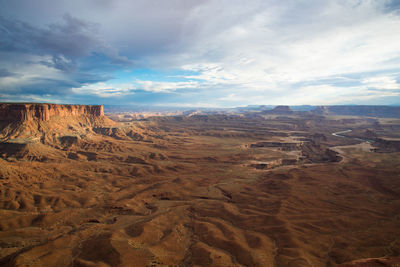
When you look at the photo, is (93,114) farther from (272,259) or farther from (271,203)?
(272,259)

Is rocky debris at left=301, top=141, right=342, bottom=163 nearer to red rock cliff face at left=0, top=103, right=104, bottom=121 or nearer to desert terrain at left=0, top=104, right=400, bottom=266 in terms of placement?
desert terrain at left=0, top=104, right=400, bottom=266

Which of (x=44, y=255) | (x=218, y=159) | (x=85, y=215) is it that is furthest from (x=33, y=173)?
(x=218, y=159)

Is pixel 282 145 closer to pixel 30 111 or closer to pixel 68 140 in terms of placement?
pixel 68 140

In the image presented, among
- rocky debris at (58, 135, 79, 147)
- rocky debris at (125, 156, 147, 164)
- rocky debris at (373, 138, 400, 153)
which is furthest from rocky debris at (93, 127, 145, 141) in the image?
rocky debris at (373, 138, 400, 153)

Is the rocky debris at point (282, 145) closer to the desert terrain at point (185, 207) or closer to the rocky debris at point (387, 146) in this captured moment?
the desert terrain at point (185, 207)

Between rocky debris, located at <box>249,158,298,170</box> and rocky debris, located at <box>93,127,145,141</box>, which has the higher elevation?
rocky debris, located at <box>93,127,145,141</box>

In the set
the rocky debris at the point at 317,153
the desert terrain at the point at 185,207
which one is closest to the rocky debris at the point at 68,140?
the desert terrain at the point at 185,207

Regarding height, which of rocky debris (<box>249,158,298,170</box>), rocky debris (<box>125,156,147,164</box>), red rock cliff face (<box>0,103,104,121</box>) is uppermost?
red rock cliff face (<box>0,103,104,121</box>)

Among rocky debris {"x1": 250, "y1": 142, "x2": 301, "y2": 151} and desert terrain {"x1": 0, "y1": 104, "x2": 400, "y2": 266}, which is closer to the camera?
desert terrain {"x1": 0, "y1": 104, "x2": 400, "y2": 266}

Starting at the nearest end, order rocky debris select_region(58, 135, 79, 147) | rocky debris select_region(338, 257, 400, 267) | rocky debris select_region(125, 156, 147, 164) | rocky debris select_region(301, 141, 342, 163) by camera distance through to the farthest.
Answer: rocky debris select_region(338, 257, 400, 267), rocky debris select_region(125, 156, 147, 164), rocky debris select_region(58, 135, 79, 147), rocky debris select_region(301, 141, 342, 163)
